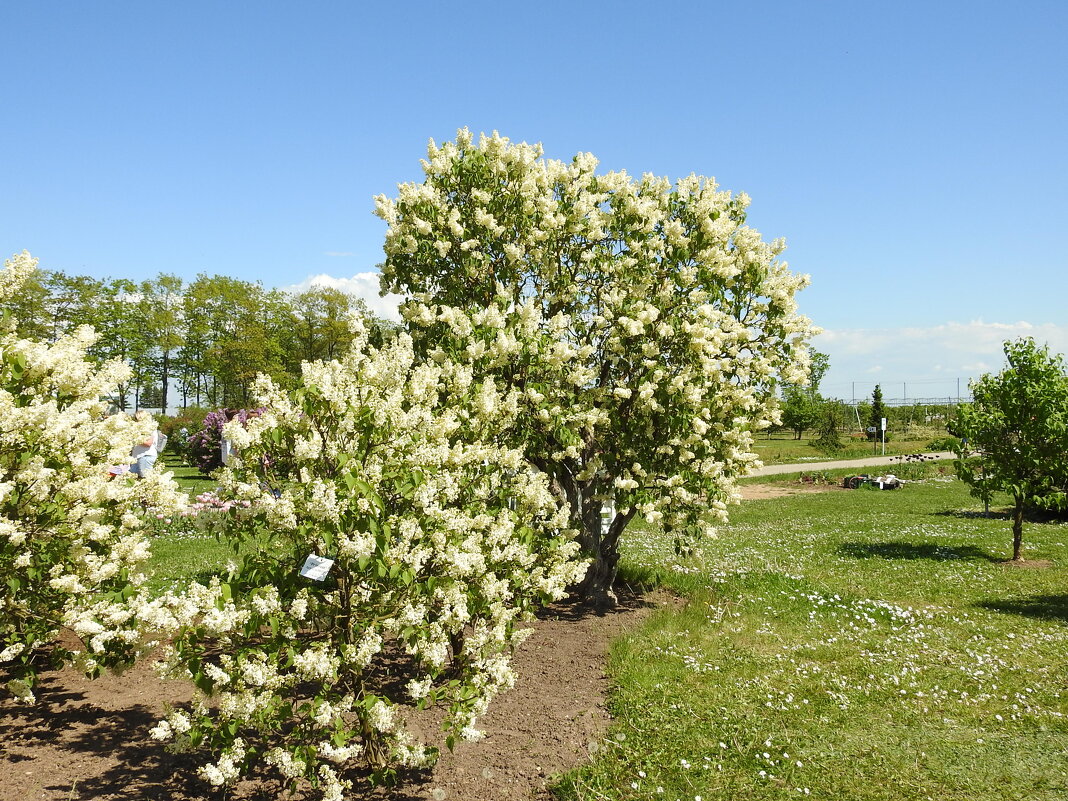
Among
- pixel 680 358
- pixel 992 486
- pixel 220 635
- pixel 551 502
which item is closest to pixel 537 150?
pixel 680 358

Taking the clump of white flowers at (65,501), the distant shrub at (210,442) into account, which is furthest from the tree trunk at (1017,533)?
the distant shrub at (210,442)

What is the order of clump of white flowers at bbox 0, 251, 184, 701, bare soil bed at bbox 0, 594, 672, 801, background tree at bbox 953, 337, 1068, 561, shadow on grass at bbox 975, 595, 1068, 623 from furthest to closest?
1. background tree at bbox 953, 337, 1068, 561
2. shadow on grass at bbox 975, 595, 1068, 623
3. bare soil bed at bbox 0, 594, 672, 801
4. clump of white flowers at bbox 0, 251, 184, 701

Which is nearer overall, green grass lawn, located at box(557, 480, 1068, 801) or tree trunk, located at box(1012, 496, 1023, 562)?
green grass lawn, located at box(557, 480, 1068, 801)

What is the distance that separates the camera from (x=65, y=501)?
462 centimetres

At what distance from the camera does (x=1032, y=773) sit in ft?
17.7

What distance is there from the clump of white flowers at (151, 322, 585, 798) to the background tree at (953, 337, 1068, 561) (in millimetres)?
12763

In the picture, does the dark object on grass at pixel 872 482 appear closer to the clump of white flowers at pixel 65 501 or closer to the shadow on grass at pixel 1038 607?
the shadow on grass at pixel 1038 607

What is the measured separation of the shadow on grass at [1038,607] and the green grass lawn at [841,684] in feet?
0.13

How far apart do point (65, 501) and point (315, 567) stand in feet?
6.38

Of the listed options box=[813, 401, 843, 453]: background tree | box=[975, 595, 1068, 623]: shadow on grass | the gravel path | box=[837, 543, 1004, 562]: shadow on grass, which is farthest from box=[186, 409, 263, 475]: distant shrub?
box=[813, 401, 843, 453]: background tree

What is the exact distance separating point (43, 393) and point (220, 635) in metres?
2.34

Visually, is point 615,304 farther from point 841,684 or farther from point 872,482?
point 872,482

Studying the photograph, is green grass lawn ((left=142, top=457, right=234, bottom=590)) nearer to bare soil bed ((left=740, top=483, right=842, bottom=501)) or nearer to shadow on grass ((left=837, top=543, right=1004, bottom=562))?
shadow on grass ((left=837, top=543, right=1004, bottom=562))

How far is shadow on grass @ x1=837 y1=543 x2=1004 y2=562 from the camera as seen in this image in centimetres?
1392
